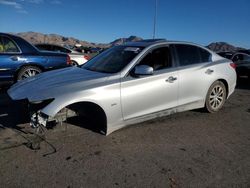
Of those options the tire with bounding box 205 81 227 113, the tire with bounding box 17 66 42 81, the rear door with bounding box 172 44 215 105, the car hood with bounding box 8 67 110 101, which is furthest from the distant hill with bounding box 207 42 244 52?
the car hood with bounding box 8 67 110 101

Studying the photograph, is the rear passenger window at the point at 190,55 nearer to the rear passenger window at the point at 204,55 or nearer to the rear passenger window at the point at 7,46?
the rear passenger window at the point at 204,55

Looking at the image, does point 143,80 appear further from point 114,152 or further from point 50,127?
point 50,127

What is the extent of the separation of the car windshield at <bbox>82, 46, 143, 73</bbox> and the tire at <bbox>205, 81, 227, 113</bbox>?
1900 millimetres

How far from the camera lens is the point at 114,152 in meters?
4.05

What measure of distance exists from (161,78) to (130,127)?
1035mm

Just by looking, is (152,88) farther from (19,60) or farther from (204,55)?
(19,60)

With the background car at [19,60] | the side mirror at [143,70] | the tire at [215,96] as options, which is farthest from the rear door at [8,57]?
the tire at [215,96]

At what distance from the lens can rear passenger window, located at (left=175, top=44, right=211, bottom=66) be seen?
18.1ft

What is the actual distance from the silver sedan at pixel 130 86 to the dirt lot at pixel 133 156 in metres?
0.36

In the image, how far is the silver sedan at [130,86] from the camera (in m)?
4.17

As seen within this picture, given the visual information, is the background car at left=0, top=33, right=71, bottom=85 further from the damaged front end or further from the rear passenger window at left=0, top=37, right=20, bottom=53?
the damaged front end

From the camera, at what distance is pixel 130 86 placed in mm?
4590

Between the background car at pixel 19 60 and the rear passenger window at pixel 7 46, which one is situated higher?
the rear passenger window at pixel 7 46

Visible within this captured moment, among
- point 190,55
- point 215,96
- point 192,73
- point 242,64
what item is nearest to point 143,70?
point 192,73
